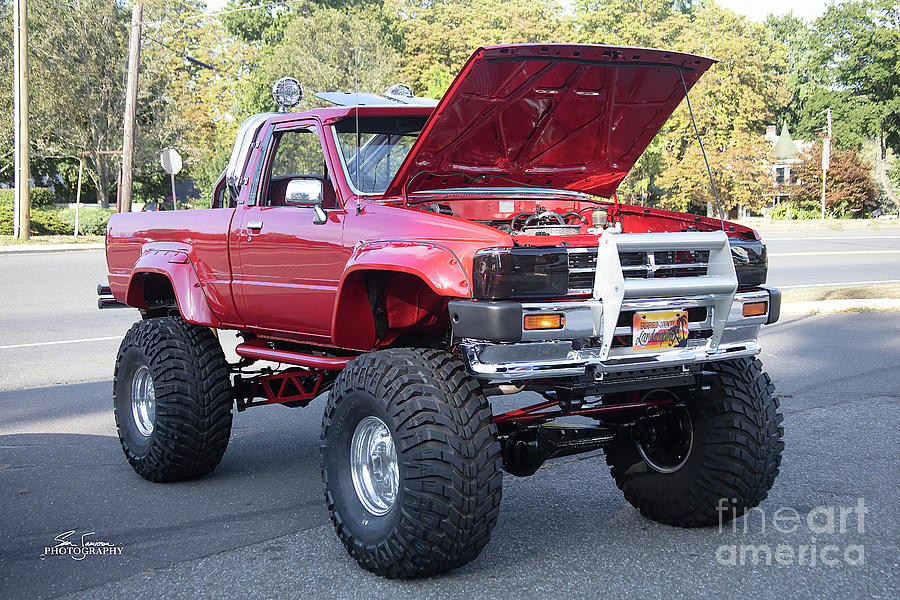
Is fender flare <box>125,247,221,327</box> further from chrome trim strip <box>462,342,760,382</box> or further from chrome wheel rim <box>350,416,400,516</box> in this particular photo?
chrome trim strip <box>462,342,760,382</box>

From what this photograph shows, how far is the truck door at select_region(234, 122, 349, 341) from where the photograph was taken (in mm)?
5008

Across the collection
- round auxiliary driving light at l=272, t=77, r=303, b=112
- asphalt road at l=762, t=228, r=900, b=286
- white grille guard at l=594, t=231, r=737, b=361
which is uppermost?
round auxiliary driving light at l=272, t=77, r=303, b=112

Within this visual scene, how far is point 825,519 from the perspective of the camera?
193 inches

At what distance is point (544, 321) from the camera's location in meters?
3.92

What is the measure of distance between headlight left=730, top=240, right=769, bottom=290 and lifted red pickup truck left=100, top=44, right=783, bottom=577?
0.6 inches

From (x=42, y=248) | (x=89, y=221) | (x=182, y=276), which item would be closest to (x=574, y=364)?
(x=182, y=276)

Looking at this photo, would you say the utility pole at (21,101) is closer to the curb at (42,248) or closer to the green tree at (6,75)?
the curb at (42,248)

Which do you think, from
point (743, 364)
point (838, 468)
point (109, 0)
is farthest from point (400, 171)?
point (109, 0)

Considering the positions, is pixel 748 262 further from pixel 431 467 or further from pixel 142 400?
pixel 142 400

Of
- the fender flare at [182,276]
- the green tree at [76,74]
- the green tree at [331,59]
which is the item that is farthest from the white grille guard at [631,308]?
the green tree at [331,59]

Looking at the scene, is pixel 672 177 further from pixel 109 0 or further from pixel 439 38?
pixel 109 0

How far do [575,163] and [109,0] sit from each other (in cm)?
3464

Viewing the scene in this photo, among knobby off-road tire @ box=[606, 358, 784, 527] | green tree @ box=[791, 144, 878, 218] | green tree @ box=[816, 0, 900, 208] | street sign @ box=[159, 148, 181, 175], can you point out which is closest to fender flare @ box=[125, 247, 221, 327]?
knobby off-road tire @ box=[606, 358, 784, 527]

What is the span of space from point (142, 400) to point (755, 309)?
386 cm
